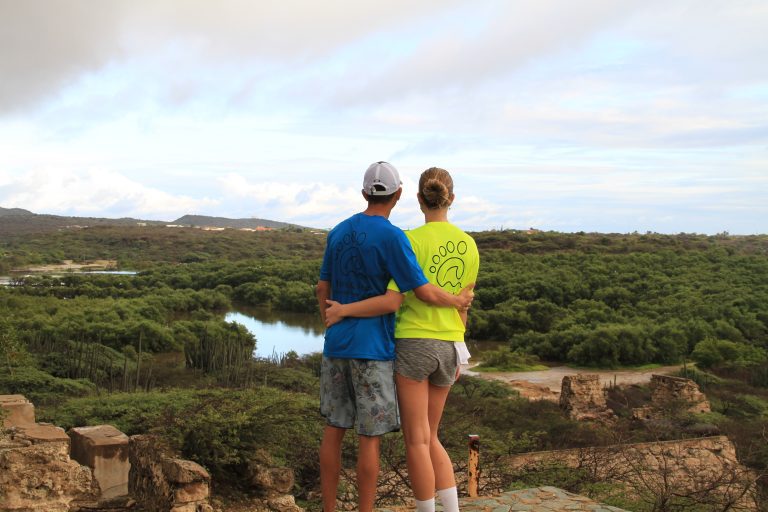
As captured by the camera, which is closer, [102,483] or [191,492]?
[191,492]

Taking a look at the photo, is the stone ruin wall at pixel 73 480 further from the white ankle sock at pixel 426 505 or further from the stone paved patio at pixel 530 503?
the white ankle sock at pixel 426 505

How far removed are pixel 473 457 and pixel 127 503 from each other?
263 centimetres

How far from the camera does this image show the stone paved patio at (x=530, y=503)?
5156mm

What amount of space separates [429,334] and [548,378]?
2572 centimetres

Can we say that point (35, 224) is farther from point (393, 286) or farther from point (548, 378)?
point (393, 286)

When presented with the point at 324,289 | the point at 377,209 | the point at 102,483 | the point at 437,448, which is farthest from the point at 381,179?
the point at 102,483

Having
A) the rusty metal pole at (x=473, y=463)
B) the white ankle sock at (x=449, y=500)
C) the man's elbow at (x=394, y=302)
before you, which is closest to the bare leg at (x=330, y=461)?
the white ankle sock at (x=449, y=500)

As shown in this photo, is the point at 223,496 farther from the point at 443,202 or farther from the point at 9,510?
the point at 443,202

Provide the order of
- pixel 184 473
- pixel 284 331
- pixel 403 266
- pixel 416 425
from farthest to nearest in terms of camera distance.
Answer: pixel 284 331 → pixel 184 473 → pixel 416 425 → pixel 403 266

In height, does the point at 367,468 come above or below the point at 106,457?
above

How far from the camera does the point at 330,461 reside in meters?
3.98

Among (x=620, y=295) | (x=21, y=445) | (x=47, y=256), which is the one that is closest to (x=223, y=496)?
(x=21, y=445)

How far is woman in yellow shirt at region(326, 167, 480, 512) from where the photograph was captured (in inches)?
149

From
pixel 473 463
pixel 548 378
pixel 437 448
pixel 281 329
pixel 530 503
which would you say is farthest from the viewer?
pixel 281 329
